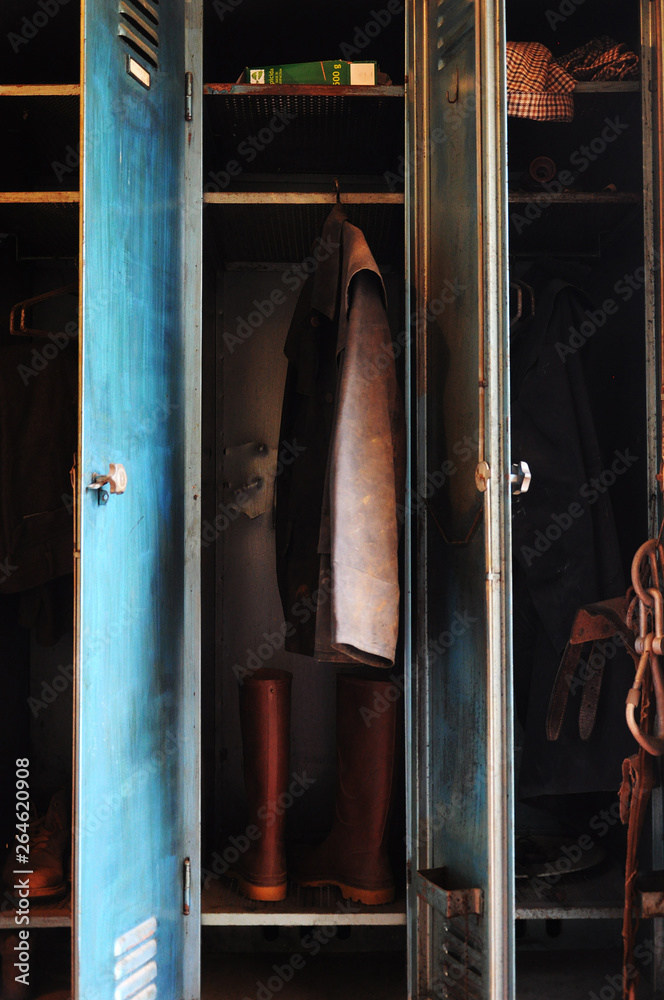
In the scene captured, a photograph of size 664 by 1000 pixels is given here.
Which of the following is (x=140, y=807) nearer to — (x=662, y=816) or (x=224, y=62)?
(x=662, y=816)

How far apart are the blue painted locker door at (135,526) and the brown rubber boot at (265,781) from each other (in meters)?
0.20

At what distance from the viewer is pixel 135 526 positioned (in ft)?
5.02

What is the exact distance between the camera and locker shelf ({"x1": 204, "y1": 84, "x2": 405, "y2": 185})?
6.22ft

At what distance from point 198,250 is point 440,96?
2.13 feet

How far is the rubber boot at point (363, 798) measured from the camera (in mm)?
1882

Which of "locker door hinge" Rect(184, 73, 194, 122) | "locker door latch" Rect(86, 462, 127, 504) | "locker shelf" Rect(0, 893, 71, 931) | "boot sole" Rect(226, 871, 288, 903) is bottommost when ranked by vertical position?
"locker shelf" Rect(0, 893, 71, 931)

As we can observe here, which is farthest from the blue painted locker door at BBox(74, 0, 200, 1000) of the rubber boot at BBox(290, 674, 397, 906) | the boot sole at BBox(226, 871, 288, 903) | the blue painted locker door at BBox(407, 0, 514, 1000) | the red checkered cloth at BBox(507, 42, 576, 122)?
the red checkered cloth at BBox(507, 42, 576, 122)

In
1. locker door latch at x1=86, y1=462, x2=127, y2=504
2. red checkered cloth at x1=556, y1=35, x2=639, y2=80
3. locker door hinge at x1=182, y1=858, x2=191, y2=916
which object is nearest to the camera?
locker door latch at x1=86, y1=462, x2=127, y2=504

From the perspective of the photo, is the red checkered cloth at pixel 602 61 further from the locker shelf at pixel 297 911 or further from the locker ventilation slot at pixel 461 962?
the locker shelf at pixel 297 911

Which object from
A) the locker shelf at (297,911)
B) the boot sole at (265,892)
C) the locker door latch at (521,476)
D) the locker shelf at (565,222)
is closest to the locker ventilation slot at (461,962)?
the locker shelf at (297,911)

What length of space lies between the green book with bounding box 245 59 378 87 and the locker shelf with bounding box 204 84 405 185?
44 millimetres

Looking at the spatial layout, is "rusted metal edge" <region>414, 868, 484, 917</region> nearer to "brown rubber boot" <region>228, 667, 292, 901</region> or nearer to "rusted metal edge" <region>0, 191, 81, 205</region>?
"brown rubber boot" <region>228, 667, 292, 901</region>

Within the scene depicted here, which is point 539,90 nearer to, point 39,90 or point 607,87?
point 607,87

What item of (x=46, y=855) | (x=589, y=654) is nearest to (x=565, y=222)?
(x=589, y=654)
